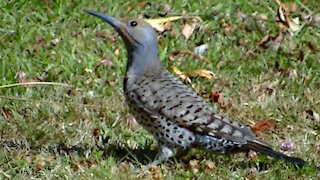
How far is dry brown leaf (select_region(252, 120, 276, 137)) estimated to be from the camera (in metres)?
6.77

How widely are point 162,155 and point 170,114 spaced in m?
0.31

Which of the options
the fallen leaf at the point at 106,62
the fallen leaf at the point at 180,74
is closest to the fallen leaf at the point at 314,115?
the fallen leaf at the point at 180,74

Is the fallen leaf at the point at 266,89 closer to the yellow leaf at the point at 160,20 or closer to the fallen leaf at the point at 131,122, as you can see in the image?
the fallen leaf at the point at 131,122

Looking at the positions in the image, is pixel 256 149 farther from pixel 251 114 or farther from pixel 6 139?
pixel 6 139

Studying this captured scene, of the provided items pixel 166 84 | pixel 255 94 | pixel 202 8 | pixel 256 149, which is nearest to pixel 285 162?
pixel 256 149

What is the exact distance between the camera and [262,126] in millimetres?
6809

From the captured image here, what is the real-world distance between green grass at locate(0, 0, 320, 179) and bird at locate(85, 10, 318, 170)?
0.19 m

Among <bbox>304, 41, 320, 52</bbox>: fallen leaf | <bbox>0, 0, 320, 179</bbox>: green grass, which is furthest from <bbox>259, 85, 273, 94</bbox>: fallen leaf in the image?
<bbox>304, 41, 320, 52</bbox>: fallen leaf

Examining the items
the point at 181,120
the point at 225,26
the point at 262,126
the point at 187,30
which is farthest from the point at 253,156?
the point at 225,26

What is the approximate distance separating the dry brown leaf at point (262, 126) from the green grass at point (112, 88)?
0.15ft

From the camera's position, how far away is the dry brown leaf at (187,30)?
8336mm

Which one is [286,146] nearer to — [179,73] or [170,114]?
[170,114]

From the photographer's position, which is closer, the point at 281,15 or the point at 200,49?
the point at 200,49

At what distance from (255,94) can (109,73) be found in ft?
4.02
